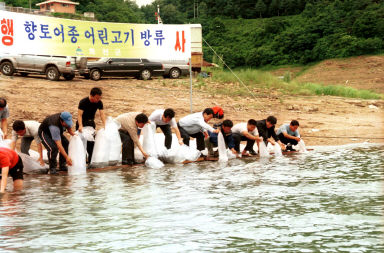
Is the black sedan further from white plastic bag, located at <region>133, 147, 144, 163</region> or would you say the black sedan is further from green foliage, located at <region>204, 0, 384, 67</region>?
green foliage, located at <region>204, 0, 384, 67</region>

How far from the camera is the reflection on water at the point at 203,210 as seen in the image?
15.8ft

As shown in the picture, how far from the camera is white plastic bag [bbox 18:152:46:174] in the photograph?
8844mm

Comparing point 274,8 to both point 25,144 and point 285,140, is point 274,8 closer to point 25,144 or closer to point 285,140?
point 285,140

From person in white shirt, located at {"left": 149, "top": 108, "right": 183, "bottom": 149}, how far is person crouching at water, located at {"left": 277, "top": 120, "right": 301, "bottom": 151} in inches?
96.2

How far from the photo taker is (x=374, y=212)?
5867mm

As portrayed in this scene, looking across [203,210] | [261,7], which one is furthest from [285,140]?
[261,7]

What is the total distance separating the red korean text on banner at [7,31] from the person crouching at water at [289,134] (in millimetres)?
5888

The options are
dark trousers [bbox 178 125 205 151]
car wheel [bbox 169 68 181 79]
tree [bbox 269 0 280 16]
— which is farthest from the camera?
tree [bbox 269 0 280 16]

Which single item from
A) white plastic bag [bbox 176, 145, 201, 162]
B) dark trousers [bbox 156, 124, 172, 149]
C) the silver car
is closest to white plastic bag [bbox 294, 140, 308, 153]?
white plastic bag [bbox 176, 145, 201, 162]

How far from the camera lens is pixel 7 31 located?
33.0 feet

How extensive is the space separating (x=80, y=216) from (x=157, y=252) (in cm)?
171

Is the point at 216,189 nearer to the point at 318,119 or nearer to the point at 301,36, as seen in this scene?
the point at 318,119

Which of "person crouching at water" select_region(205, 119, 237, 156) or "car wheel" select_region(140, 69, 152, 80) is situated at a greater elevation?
"car wheel" select_region(140, 69, 152, 80)

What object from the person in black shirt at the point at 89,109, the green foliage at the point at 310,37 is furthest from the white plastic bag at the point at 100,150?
the green foliage at the point at 310,37
